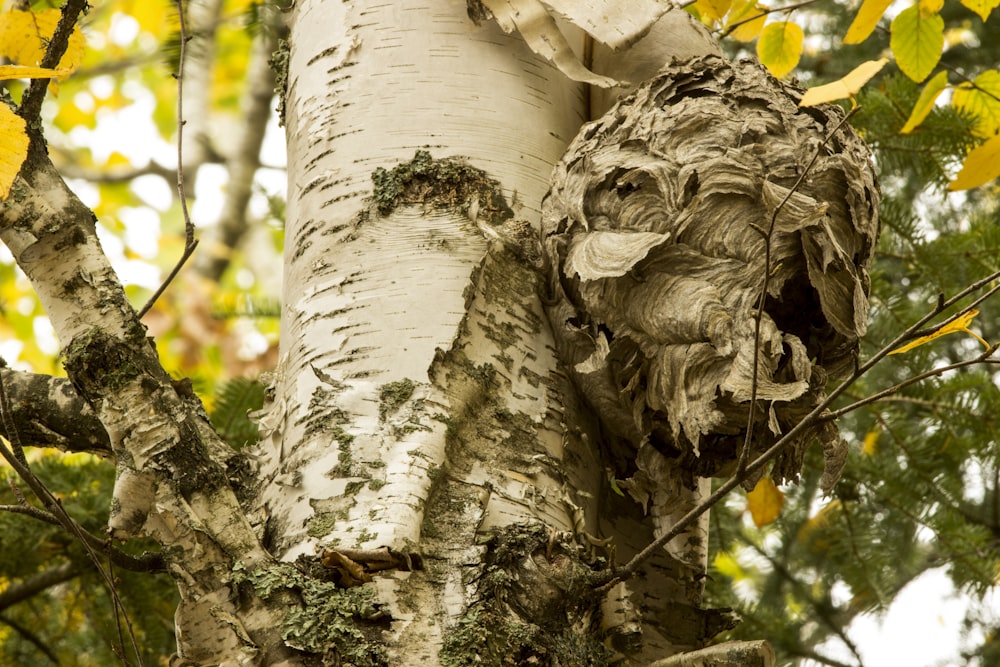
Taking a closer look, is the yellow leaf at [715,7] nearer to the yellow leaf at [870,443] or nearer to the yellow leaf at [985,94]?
the yellow leaf at [985,94]

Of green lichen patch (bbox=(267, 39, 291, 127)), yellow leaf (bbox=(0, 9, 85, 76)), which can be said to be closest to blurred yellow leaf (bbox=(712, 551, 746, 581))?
green lichen patch (bbox=(267, 39, 291, 127))

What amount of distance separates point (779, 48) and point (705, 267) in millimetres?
652

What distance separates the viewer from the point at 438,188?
1.78 meters

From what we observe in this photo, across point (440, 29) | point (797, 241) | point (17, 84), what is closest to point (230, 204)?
Answer: point (17, 84)

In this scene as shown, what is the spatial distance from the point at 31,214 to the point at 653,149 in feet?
3.46

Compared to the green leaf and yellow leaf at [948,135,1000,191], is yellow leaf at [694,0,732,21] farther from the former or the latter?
the green leaf

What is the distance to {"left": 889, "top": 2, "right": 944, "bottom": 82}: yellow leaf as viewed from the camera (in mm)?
1843

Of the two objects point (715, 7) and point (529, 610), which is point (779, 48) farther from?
point (529, 610)

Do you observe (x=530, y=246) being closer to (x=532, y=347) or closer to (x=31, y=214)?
(x=532, y=347)

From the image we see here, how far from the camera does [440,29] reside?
6.33 feet

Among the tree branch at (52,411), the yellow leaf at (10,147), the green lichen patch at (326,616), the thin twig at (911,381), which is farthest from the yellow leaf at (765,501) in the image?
the yellow leaf at (10,147)

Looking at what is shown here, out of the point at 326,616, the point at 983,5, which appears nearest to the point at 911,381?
the point at 983,5

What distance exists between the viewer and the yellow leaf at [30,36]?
1.81m

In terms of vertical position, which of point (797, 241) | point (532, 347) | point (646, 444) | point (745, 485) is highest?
point (797, 241)
